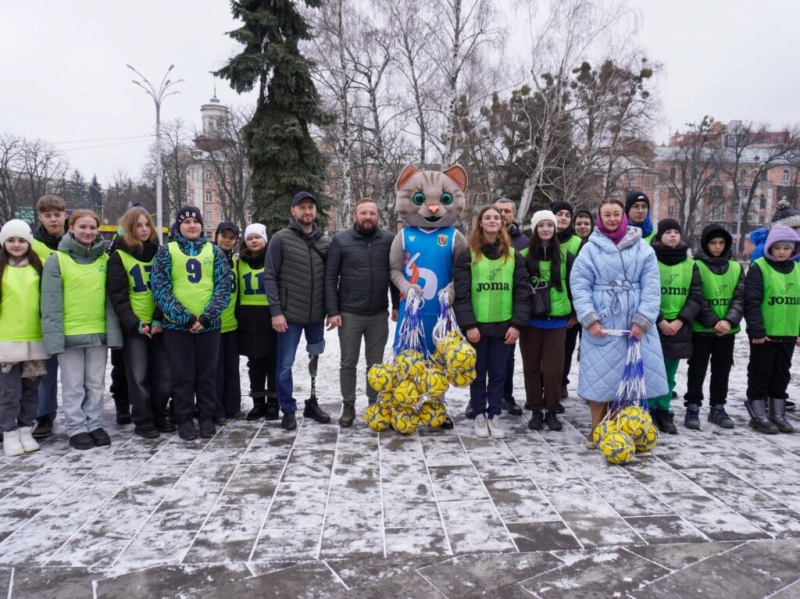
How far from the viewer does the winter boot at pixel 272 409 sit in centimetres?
524

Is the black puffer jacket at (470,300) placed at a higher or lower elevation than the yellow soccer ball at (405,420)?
higher

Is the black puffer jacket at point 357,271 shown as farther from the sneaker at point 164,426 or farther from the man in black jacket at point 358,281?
the sneaker at point 164,426

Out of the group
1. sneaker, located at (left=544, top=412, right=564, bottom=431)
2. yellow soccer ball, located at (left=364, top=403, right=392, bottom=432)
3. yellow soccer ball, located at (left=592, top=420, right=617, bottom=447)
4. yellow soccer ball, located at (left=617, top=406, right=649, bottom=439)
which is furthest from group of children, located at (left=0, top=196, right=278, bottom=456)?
yellow soccer ball, located at (left=617, top=406, right=649, bottom=439)

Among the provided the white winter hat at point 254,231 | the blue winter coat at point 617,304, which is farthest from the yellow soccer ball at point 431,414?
the white winter hat at point 254,231

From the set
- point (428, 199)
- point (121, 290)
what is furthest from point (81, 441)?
point (428, 199)

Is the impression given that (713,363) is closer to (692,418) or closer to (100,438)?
(692,418)

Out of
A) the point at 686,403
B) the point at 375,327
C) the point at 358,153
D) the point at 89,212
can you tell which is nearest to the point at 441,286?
the point at 375,327

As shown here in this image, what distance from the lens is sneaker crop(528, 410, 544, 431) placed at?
4906 millimetres

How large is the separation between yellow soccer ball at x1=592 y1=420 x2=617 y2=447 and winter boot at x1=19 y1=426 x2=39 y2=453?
14.5ft

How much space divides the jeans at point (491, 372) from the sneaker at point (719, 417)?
2.07 metres

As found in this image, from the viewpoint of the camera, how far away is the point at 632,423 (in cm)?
420

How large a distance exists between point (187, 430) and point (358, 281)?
192 cm

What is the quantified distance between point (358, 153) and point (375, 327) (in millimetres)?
18170

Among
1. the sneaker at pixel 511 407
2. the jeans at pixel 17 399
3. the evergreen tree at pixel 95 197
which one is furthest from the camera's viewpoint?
the evergreen tree at pixel 95 197
